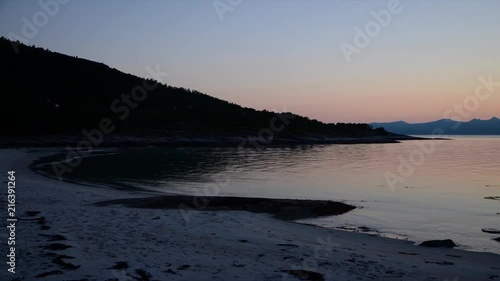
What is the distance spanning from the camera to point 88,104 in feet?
336

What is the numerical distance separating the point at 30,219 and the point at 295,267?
26.0ft

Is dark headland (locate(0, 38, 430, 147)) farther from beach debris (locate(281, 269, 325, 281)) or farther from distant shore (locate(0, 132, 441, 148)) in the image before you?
beach debris (locate(281, 269, 325, 281))

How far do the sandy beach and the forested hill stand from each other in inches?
2410

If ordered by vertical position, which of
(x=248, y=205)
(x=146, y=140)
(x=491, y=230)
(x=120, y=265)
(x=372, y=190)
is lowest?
(x=372, y=190)

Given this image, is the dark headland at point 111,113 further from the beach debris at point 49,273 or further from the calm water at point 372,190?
the beach debris at point 49,273

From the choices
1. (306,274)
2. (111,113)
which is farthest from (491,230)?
(111,113)

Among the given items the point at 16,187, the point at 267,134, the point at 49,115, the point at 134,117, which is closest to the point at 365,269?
the point at 16,187

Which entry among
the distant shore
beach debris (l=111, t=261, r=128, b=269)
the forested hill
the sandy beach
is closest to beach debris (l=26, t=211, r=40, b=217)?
the sandy beach

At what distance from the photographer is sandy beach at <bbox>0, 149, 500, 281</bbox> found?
800cm

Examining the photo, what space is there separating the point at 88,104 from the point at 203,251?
331 feet

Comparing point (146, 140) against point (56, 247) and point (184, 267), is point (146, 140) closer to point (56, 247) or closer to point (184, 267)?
point (56, 247)

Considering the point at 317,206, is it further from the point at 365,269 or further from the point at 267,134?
the point at 267,134

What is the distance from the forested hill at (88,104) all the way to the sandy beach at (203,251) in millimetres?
61225

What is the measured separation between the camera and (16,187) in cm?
1905
